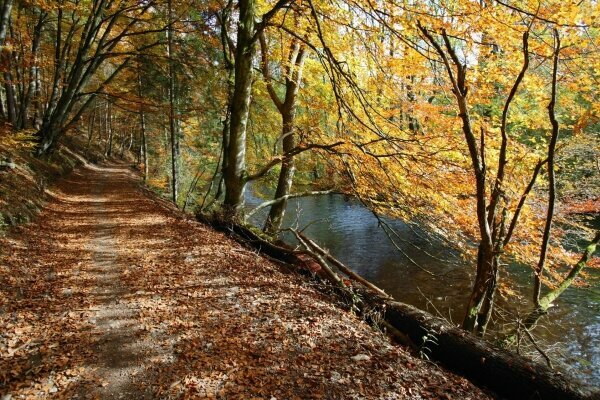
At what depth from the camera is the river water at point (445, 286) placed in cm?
818

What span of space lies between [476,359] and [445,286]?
8.22 metres

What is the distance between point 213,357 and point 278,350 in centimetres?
74

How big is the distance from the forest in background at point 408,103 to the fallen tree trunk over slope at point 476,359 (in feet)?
5.00

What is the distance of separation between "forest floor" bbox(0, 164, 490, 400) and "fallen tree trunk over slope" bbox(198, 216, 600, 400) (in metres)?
0.33

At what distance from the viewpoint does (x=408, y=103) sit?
9516 mm

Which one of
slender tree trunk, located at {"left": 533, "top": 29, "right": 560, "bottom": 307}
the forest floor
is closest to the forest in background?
slender tree trunk, located at {"left": 533, "top": 29, "right": 560, "bottom": 307}

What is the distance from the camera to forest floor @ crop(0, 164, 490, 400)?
3535mm

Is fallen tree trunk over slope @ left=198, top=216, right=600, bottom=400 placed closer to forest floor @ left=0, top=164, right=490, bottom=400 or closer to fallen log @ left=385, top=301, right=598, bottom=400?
fallen log @ left=385, top=301, right=598, bottom=400

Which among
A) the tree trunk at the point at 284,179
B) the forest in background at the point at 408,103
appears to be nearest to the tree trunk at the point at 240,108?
the forest in background at the point at 408,103

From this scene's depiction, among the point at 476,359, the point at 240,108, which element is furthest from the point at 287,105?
the point at 476,359

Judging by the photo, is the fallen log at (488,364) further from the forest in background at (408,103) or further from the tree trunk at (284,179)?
the tree trunk at (284,179)

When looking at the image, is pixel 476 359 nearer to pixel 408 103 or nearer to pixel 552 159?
pixel 552 159

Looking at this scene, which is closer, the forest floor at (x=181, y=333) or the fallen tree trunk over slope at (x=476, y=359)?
the forest floor at (x=181, y=333)

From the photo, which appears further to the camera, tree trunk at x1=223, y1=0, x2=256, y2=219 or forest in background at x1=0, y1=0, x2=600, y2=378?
tree trunk at x1=223, y1=0, x2=256, y2=219
